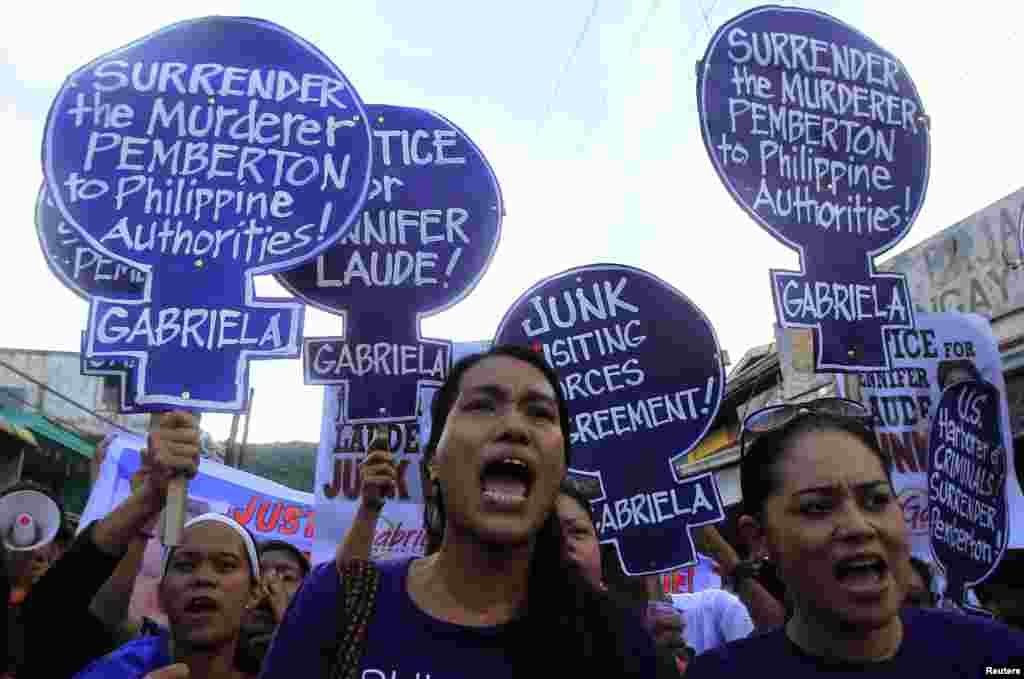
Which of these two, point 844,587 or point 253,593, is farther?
point 253,593

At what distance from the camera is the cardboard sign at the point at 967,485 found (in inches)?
158

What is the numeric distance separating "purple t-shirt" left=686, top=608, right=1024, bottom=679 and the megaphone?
112 inches

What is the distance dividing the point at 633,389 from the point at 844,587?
2188mm

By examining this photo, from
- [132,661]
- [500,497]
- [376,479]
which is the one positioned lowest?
[132,661]

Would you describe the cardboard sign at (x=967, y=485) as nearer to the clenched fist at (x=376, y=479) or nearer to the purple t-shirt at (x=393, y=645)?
the clenched fist at (x=376, y=479)

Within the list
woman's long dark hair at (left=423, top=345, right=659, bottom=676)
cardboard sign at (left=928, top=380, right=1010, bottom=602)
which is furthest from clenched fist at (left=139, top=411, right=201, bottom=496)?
cardboard sign at (left=928, top=380, right=1010, bottom=602)

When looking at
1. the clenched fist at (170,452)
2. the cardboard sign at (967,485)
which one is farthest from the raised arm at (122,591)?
the cardboard sign at (967,485)

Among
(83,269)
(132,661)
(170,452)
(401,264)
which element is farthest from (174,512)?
(401,264)

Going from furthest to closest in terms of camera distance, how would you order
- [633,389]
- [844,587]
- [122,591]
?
1. [633,389]
2. [122,591]
3. [844,587]

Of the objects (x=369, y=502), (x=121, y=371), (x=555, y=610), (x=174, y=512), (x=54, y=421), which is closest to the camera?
(x=555, y=610)

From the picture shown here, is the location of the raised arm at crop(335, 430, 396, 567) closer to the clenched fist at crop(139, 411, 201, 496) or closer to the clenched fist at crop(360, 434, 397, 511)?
the clenched fist at crop(360, 434, 397, 511)

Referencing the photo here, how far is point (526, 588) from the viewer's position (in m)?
1.71

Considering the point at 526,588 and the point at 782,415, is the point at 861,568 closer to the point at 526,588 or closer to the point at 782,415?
the point at 782,415

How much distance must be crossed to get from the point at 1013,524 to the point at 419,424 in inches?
121
